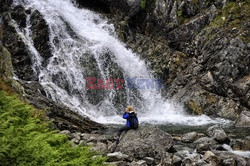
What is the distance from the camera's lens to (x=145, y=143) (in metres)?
11.1

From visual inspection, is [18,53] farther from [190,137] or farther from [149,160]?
[149,160]

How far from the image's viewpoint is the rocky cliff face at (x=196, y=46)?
22641mm

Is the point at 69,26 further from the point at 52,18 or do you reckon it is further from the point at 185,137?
the point at 185,137

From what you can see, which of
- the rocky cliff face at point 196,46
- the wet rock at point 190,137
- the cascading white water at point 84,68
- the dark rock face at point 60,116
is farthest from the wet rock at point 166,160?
the rocky cliff face at point 196,46

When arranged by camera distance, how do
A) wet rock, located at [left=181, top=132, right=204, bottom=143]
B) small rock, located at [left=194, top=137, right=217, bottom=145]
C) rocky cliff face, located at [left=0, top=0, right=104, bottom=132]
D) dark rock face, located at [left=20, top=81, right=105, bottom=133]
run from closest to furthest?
small rock, located at [left=194, top=137, right=217, bottom=145]
dark rock face, located at [left=20, top=81, right=105, bottom=133]
wet rock, located at [left=181, top=132, right=204, bottom=143]
rocky cliff face, located at [left=0, top=0, right=104, bottom=132]

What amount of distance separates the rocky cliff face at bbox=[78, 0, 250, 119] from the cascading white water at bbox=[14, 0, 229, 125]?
1386mm

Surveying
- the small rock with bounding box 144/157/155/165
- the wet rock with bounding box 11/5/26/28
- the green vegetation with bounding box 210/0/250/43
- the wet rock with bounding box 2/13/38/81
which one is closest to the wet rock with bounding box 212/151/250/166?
the small rock with bounding box 144/157/155/165

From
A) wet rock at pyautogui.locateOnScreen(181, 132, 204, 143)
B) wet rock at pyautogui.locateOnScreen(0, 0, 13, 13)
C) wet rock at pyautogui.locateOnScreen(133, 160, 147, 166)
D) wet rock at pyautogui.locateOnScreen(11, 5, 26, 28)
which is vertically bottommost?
wet rock at pyautogui.locateOnScreen(133, 160, 147, 166)

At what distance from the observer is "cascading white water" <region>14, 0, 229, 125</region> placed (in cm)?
2269

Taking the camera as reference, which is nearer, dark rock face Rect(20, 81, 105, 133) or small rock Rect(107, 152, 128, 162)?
small rock Rect(107, 152, 128, 162)

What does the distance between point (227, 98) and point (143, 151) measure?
45.8ft

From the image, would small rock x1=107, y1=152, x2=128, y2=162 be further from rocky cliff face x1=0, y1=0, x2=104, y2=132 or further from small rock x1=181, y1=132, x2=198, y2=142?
rocky cliff face x1=0, y1=0, x2=104, y2=132

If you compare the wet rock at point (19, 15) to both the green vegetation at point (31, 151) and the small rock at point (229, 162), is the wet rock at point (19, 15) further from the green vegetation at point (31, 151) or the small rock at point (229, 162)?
the small rock at point (229, 162)

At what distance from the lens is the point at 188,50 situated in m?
26.6
